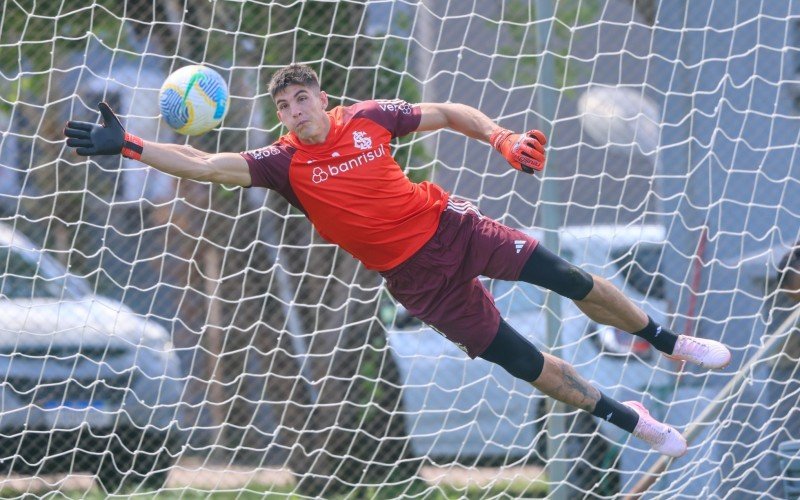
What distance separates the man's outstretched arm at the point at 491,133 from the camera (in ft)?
14.3

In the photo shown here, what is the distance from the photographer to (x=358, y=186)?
186 inches

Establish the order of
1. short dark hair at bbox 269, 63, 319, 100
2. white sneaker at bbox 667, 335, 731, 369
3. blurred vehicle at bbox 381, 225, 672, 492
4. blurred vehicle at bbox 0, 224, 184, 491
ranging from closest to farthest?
short dark hair at bbox 269, 63, 319, 100, white sneaker at bbox 667, 335, 731, 369, blurred vehicle at bbox 0, 224, 184, 491, blurred vehicle at bbox 381, 225, 672, 492

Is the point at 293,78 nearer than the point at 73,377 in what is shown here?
Yes

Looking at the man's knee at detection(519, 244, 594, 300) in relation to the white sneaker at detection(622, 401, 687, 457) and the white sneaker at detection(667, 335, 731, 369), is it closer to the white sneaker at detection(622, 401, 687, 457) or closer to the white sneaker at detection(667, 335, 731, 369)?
the white sneaker at detection(667, 335, 731, 369)

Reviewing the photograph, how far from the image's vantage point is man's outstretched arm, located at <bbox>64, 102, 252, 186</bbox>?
4137 millimetres

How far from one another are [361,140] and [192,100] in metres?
0.75

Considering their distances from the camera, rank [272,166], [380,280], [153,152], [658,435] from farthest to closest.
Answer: [380,280] < [658,435] < [272,166] < [153,152]

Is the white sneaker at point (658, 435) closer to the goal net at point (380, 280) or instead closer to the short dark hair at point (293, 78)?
the goal net at point (380, 280)

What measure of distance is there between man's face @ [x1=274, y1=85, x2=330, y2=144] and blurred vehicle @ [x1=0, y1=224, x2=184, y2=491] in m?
2.24

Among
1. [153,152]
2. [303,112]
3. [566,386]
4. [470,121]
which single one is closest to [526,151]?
[470,121]

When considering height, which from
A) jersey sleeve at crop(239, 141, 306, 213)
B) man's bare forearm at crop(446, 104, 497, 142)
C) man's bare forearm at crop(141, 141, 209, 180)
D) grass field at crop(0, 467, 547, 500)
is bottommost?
grass field at crop(0, 467, 547, 500)

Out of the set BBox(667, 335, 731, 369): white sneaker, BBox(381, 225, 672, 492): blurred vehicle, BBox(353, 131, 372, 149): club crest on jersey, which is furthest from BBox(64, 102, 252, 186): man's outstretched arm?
BBox(381, 225, 672, 492): blurred vehicle

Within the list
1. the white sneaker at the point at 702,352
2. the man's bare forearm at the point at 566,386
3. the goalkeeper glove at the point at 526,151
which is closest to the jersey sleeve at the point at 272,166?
the goalkeeper glove at the point at 526,151

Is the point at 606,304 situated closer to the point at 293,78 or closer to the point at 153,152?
the point at 293,78
